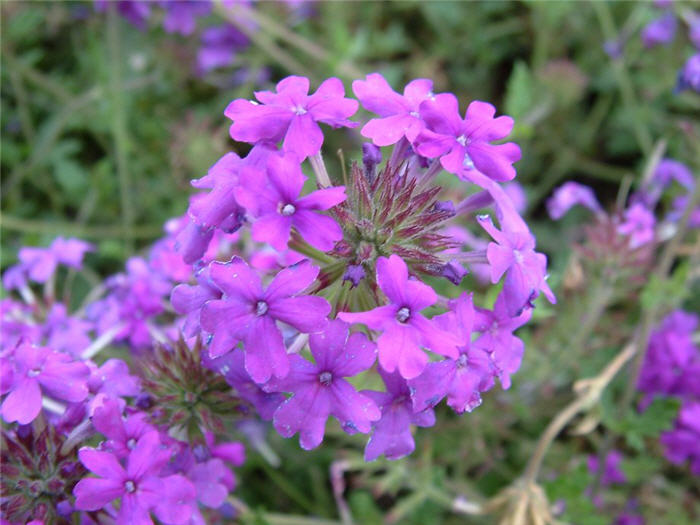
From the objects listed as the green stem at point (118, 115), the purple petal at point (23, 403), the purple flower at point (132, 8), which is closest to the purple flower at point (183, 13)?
the purple flower at point (132, 8)

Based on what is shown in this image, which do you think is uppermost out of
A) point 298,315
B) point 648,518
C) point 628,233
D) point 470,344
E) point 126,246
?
point 298,315

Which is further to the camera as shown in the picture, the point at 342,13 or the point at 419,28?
the point at 419,28

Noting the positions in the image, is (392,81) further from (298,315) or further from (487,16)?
(298,315)

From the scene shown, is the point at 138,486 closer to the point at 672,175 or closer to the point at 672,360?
the point at 672,360

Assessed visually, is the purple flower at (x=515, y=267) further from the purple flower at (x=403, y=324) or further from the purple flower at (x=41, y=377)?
the purple flower at (x=41, y=377)

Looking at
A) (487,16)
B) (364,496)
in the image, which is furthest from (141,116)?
(364,496)

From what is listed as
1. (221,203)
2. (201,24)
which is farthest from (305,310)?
(201,24)

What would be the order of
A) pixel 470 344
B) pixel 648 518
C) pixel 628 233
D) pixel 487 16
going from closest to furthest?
pixel 470 344, pixel 628 233, pixel 648 518, pixel 487 16
